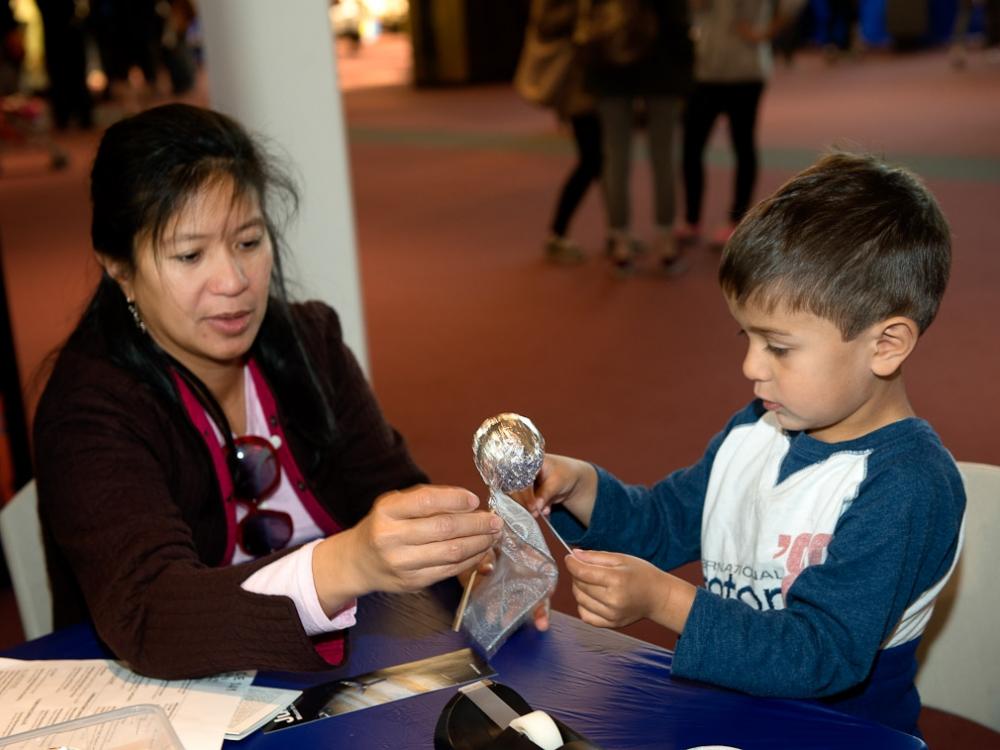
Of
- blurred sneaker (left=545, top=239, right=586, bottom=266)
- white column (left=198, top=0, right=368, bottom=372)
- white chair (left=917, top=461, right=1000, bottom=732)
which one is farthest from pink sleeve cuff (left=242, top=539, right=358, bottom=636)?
blurred sneaker (left=545, top=239, right=586, bottom=266)

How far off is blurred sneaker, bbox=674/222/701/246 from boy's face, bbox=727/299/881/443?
4928mm

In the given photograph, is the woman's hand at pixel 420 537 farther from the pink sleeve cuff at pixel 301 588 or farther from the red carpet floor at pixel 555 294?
the red carpet floor at pixel 555 294

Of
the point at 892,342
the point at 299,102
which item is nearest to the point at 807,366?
the point at 892,342

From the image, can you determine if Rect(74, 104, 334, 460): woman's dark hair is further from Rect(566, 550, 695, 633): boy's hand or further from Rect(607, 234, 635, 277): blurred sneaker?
Rect(607, 234, 635, 277): blurred sneaker

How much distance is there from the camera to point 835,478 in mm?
1540

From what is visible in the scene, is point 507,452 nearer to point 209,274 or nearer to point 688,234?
point 209,274

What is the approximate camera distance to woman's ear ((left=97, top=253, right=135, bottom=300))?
6.07 feet

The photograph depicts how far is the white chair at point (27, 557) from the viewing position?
6.54ft

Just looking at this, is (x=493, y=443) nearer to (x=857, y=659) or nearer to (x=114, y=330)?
(x=857, y=659)

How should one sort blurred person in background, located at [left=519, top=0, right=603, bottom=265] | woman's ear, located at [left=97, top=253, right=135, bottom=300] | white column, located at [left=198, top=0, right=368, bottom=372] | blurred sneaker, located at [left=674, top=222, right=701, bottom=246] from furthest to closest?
blurred sneaker, located at [left=674, top=222, right=701, bottom=246], blurred person in background, located at [left=519, top=0, right=603, bottom=265], white column, located at [left=198, top=0, right=368, bottom=372], woman's ear, located at [left=97, top=253, right=135, bottom=300]

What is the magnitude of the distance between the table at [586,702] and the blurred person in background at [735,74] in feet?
13.8

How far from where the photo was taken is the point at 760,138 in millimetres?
9320

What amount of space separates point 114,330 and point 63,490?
0.29 meters

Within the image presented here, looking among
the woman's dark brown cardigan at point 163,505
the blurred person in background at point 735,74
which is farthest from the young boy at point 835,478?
the blurred person in background at point 735,74
